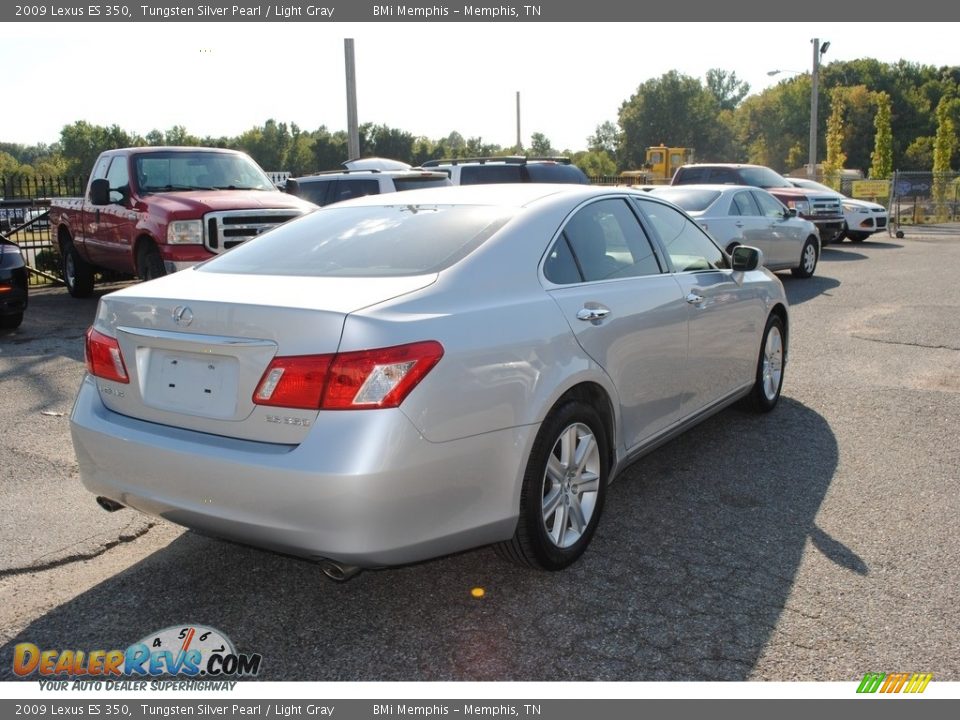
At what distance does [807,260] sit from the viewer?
49.4 ft

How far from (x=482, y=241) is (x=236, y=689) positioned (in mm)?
1974

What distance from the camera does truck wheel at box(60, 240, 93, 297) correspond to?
13188 mm

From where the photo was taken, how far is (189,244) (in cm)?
999

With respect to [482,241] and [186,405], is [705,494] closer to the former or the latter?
[482,241]

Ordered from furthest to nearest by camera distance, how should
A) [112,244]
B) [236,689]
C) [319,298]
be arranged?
1. [112,244]
2. [319,298]
3. [236,689]

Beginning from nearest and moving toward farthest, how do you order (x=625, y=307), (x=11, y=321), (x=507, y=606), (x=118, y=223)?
(x=507, y=606), (x=625, y=307), (x=11, y=321), (x=118, y=223)

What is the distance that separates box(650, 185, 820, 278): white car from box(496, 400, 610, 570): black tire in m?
9.01

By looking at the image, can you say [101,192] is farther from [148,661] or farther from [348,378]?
[348,378]

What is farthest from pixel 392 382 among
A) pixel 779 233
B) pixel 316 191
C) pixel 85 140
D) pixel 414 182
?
pixel 85 140

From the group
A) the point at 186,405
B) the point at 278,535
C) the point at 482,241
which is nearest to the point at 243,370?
the point at 186,405

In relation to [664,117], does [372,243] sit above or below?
below

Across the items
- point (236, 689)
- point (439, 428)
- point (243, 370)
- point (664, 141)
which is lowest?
point (236, 689)

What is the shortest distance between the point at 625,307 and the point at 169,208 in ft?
23.6

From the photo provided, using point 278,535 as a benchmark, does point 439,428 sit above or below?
above
